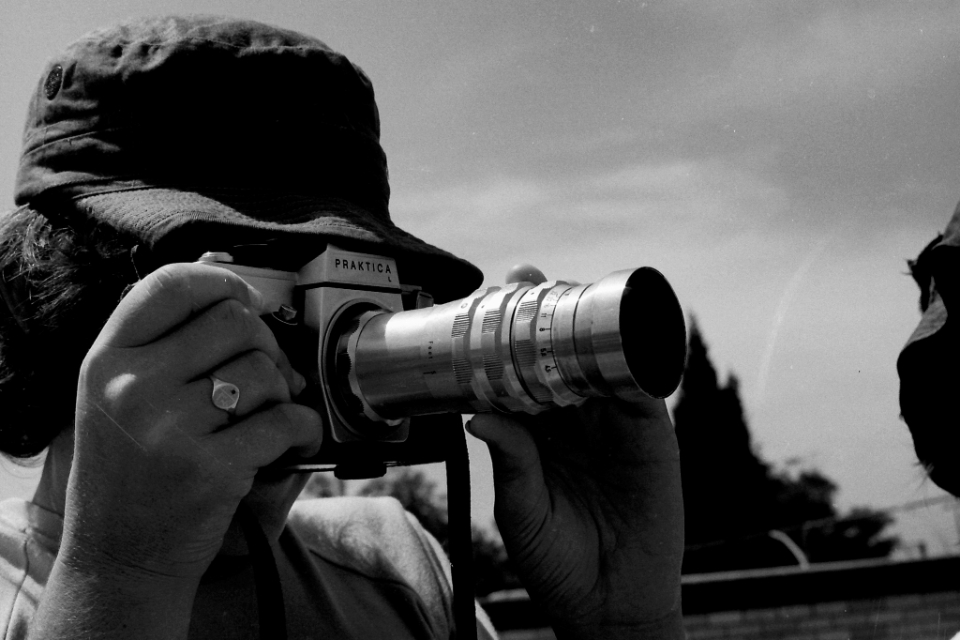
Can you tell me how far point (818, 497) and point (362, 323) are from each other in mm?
7031

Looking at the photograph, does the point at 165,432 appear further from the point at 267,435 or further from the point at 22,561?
the point at 22,561

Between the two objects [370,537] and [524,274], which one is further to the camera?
[370,537]

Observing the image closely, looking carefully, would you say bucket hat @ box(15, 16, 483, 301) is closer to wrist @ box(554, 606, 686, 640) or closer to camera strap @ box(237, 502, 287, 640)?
camera strap @ box(237, 502, 287, 640)

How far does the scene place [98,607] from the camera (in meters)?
0.54

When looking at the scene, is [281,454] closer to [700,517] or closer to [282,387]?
[282,387]

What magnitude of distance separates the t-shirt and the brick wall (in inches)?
119

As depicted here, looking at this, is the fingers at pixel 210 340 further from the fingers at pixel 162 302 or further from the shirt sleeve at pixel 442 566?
the shirt sleeve at pixel 442 566

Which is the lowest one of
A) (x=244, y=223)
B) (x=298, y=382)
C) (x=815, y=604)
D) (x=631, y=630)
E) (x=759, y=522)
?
(x=759, y=522)

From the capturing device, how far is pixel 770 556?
7363mm

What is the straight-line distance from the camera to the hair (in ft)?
2.25

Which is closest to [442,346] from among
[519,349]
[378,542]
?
[519,349]

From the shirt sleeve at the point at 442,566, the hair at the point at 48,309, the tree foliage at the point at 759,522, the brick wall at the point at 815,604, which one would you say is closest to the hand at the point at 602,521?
the shirt sleeve at the point at 442,566

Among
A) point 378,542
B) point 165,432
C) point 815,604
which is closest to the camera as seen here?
point 165,432

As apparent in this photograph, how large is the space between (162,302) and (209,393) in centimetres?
6
